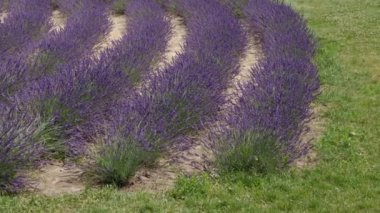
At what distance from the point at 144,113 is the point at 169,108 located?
0.30 m

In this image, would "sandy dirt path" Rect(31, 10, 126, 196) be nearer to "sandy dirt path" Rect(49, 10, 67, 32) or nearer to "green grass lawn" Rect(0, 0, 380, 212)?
"green grass lawn" Rect(0, 0, 380, 212)

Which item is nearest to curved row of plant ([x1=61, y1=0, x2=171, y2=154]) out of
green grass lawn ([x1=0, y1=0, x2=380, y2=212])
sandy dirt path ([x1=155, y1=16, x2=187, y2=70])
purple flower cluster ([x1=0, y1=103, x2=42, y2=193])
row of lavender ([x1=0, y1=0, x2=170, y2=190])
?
row of lavender ([x1=0, y1=0, x2=170, y2=190])

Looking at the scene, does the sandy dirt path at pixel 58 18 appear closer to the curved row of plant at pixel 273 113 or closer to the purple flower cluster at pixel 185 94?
the purple flower cluster at pixel 185 94

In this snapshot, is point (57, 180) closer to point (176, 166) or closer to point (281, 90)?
point (176, 166)

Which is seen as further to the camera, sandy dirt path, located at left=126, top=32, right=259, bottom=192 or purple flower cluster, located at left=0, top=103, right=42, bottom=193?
sandy dirt path, located at left=126, top=32, right=259, bottom=192

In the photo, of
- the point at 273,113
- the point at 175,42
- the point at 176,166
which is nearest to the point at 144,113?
the point at 176,166

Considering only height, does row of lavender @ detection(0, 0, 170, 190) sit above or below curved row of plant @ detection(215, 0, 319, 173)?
below

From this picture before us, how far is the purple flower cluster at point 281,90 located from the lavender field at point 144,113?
0.05ft

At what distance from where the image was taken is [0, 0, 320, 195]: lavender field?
4.46 meters

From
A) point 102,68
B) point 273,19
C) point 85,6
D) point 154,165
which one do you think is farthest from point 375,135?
point 85,6

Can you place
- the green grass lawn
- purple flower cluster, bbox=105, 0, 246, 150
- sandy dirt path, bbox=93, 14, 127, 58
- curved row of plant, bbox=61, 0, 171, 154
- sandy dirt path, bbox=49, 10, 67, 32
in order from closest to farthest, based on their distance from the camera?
the green grass lawn
purple flower cluster, bbox=105, 0, 246, 150
curved row of plant, bbox=61, 0, 171, 154
sandy dirt path, bbox=93, 14, 127, 58
sandy dirt path, bbox=49, 10, 67, 32

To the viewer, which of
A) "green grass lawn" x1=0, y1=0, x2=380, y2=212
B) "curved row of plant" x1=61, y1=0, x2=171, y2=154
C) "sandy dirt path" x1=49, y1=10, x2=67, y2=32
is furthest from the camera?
"sandy dirt path" x1=49, y1=10, x2=67, y2=32

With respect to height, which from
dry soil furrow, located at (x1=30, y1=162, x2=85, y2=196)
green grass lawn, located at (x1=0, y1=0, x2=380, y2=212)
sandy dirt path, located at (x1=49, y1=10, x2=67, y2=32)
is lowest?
sandy dirt path, located at (x1=49, y1=10, x2=67, y2=32)

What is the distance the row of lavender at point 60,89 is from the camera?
432 cm
